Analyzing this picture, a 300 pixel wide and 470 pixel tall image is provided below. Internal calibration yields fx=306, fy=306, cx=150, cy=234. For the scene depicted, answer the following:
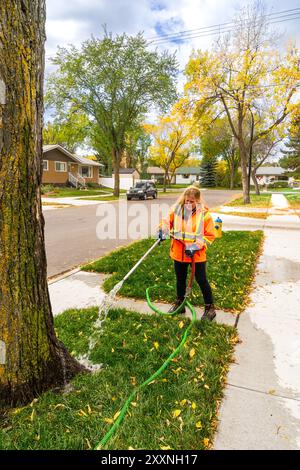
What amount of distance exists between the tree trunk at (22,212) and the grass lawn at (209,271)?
2.26 m

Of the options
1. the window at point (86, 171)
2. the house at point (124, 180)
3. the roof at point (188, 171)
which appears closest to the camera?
the window at point (86, 171)

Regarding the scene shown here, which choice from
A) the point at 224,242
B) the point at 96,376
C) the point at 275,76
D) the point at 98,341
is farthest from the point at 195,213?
the point at 275,76

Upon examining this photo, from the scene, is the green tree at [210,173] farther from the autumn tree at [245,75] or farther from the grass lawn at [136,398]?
the grass lawn at [136,398]

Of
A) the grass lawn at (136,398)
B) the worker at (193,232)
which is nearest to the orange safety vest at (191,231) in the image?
the worker at (193,232)

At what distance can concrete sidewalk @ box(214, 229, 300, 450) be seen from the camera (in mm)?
2000

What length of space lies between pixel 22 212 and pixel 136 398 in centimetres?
159

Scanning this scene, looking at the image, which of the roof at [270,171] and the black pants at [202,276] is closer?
the black pants at [202,276]

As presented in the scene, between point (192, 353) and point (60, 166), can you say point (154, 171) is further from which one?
point (192, 353)

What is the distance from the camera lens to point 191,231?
3502 millimetres

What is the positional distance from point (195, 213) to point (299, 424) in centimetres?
219

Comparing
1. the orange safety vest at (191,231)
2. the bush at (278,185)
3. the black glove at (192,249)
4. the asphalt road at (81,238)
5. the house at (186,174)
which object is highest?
the house at (186,174)

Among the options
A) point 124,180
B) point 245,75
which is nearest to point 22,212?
point 245,75

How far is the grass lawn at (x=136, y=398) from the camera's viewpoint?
1.94 meters

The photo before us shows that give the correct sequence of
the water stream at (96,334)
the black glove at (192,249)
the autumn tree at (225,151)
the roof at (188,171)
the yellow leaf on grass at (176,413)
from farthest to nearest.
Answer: the roof at (188,171) < the autumn tree at (225,151) < the black glove at (192,249) < the water stream at (96,334) < the yellow leaf on grass at (176,413)
